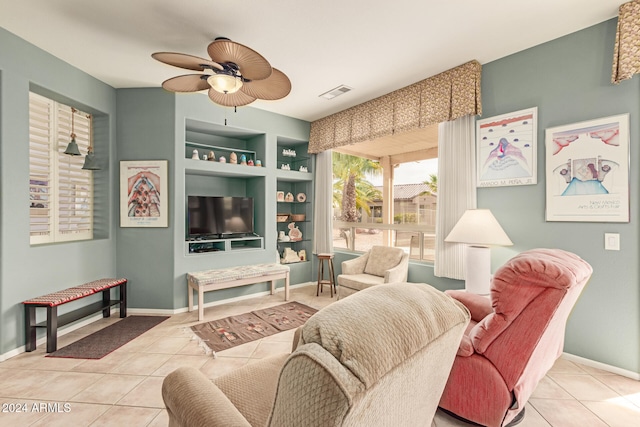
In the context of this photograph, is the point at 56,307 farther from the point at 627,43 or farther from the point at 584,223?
the point at 627,43

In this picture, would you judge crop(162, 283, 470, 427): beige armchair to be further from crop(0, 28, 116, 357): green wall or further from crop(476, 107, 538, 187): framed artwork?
crop(0, 28, 116, 357): green wall

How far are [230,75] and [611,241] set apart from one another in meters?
3.34

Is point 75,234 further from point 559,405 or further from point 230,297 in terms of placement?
point 559,405

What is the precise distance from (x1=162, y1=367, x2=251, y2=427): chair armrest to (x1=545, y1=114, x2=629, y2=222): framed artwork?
9.92 ft

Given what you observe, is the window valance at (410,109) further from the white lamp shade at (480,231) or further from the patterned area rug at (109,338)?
the patterned area rug at (109,338)

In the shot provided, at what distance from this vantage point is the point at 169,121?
12.4ft

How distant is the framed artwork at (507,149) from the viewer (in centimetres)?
283

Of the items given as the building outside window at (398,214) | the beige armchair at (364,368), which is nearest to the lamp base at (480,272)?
the building outside window at (398,214)

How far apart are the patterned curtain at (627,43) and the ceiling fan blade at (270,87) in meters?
2.57

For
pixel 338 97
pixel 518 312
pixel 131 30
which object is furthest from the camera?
pixel 338 97

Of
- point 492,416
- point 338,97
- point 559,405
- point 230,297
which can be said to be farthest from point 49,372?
point 338,97

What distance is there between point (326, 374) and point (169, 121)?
4035 mm

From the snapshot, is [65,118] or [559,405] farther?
[65,118]

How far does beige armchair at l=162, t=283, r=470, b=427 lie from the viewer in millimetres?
537
